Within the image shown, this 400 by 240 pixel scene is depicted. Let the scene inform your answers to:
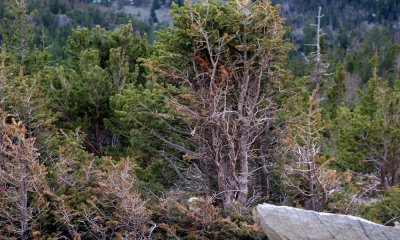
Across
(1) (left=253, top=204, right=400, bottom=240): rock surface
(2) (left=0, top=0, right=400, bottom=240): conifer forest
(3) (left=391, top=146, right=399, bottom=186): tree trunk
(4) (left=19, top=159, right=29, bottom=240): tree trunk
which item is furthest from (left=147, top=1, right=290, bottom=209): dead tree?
(3) (left=391, top=146, right=399, bottom=186): tree trunk

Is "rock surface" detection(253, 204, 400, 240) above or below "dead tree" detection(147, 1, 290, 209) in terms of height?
below

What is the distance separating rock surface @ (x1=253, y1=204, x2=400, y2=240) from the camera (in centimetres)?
755

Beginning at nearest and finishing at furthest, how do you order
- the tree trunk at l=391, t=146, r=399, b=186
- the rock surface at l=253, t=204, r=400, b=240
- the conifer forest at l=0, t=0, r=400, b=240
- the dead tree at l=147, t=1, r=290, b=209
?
the rock surface at l=253, t=204, r=400, b=240
the conifer forest at l=0, t=0, r=400, b=240
the dead tree at l=147, t=1, r=290, b=209
the tree trunk at l=391, t=146, r=399, b=186

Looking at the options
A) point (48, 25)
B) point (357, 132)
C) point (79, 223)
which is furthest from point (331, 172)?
point (48, 25)

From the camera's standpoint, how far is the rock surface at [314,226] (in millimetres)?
7551

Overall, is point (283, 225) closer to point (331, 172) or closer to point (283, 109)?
point (331, 172)

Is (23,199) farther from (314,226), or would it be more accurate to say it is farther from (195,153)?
(314,226)

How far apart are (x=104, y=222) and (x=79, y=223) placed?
1.69ft

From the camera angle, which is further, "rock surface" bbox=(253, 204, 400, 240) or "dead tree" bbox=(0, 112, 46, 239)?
"dead tree" bbox=(0, 112, 46, 239)

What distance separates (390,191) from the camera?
32.8 feet

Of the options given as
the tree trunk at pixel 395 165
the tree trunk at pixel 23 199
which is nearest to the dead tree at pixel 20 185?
the tree trunk at pixel 23 199

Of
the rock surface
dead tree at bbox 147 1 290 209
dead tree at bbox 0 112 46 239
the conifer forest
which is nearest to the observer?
the rock surface

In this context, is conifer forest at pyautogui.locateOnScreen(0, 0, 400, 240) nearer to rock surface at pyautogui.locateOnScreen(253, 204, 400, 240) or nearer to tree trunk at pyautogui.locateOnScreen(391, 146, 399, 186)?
rock surface at pyautogui.locateOnScreen(253, 204, 400, 240)

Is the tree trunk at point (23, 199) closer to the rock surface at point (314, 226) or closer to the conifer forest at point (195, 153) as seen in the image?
the conifer forest at point (195, 153)
